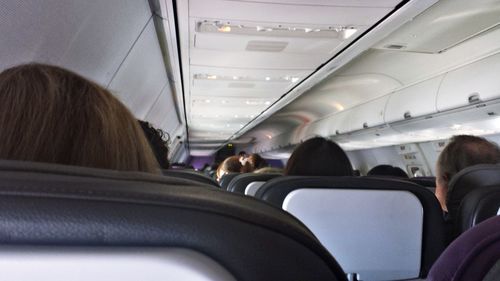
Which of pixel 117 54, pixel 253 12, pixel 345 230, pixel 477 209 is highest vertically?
pixel 253 12

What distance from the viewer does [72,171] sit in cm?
58

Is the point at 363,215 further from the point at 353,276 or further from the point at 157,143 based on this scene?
the point at 157,143

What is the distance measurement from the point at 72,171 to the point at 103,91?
0.49 m

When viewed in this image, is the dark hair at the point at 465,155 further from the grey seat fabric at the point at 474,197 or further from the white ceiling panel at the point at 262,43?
the white ceiling panel at the point at 262,43

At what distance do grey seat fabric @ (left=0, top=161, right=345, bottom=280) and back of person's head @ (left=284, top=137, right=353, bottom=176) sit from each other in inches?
82.7

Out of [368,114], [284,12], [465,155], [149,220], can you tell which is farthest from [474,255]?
[368,114]

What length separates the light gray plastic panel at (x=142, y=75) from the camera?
4.66 meters

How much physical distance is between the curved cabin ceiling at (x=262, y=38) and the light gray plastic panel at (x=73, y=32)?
51cm

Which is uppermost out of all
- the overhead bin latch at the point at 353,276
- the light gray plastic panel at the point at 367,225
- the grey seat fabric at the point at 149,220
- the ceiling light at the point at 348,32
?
the ceiling light at the point at 348,32

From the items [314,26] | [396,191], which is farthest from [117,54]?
[396,191]

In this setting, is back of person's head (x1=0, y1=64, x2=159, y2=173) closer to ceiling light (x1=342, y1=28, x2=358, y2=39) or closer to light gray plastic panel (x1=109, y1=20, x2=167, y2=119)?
light gray plastic panel (x1=109, y1=20, x2=167, y2=119)

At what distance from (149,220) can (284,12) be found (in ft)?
11.7

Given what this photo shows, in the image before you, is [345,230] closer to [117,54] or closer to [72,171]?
[72,171]

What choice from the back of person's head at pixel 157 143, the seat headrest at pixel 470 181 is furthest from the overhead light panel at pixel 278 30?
the seat headrest at pixel 470 181
